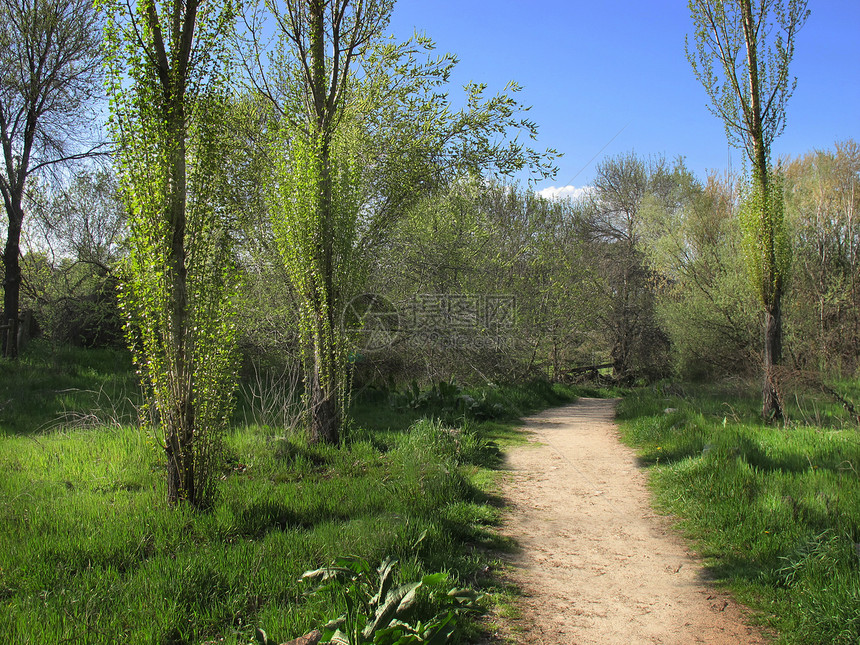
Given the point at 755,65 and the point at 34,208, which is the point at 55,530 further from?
the point at 34,208

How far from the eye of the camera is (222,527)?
4.43m

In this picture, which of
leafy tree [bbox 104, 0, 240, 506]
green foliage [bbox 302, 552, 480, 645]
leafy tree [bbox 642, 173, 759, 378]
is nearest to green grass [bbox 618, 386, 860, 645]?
green foliage [bbox 302, 552, 480, 645]

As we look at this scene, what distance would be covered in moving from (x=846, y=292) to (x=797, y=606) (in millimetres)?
15812

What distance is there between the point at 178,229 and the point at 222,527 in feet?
8.80

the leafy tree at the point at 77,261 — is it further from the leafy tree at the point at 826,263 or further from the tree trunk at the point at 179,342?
the leafy tree at the point at 826,263

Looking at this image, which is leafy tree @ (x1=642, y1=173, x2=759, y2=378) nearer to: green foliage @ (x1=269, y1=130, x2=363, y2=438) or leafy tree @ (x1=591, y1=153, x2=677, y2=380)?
leafy tree @ (x1=591, y1=153, x2=677, y2=380)

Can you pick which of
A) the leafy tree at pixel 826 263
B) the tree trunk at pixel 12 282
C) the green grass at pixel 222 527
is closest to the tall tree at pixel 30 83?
the tree trunk at pixel 12 282

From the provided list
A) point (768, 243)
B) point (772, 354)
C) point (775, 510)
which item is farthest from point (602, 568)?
point (768, 243)

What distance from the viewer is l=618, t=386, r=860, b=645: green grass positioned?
325cm

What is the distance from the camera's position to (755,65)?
9.40m

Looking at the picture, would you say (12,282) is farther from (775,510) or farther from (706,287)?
(706,287)

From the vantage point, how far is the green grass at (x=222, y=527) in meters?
3.09

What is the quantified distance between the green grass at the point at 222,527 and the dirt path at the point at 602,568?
0.42m

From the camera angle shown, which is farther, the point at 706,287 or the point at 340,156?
the point at 706,287
